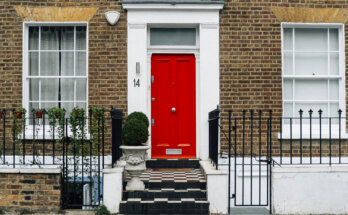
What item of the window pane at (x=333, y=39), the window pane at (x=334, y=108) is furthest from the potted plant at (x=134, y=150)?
the window pane at (x=333, y=39)

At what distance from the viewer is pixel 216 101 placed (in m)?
9.41

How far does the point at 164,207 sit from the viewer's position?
7.36 m

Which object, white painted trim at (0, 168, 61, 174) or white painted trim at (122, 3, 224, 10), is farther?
white painted trim at (122, 3, 224, 10)

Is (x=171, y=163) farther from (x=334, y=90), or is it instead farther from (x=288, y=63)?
(x=334, y=90)

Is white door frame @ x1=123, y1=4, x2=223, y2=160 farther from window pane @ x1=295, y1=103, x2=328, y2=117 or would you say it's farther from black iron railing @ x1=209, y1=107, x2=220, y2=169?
window pane @ x1=295, y1=103, x2=328, y2=117

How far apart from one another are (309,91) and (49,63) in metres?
5.53

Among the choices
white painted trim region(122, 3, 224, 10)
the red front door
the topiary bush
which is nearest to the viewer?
the topiary bush

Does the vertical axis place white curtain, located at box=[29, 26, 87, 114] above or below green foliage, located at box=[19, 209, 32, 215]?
above

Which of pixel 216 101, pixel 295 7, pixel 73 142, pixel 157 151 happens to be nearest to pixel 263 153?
pixel 216 101

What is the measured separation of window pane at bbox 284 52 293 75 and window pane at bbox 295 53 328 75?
0.11 m

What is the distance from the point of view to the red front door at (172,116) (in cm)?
960

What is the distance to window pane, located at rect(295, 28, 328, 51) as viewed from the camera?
32.1 feet

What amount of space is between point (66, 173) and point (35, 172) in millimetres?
537

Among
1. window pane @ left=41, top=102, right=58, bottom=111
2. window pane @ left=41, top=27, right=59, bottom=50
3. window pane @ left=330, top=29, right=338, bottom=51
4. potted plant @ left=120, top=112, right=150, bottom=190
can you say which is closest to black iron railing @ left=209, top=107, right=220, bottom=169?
potted plant @ left=120, top=112, right=150, bottom=190
